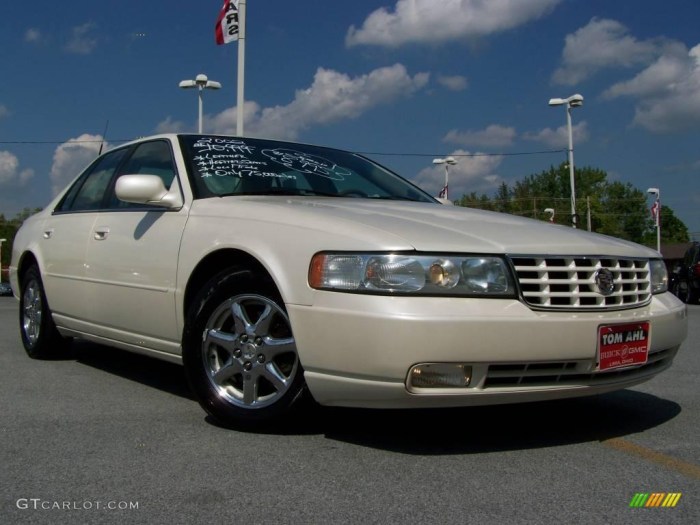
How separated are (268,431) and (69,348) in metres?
2.83

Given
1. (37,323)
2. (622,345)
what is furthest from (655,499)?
(37,323)

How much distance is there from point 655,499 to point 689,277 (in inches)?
621

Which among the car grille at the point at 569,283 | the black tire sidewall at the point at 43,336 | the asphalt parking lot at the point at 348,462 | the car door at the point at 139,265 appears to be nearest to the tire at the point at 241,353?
the asphalt parking lot at the point at 348,462

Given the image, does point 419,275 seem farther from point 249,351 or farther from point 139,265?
point 139,265

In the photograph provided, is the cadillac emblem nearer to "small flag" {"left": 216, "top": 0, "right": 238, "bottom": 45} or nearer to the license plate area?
the license plate area

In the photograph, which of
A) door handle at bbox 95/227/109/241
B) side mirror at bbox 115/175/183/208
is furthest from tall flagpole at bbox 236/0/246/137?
side mirror at bbox 115/175/183/208

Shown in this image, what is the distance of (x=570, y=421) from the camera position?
3775mm

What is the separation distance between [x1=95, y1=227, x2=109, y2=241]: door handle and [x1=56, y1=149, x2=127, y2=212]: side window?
1.00 feet

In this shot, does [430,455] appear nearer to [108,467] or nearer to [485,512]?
[485,512]

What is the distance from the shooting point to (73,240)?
16.4 feet

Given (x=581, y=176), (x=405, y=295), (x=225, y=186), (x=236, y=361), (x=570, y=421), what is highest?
(x=581, y=176)

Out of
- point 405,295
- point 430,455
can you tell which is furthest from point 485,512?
point 405,295

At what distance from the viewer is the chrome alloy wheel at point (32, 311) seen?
5570mm

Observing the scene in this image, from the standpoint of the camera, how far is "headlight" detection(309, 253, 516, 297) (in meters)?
2.96
